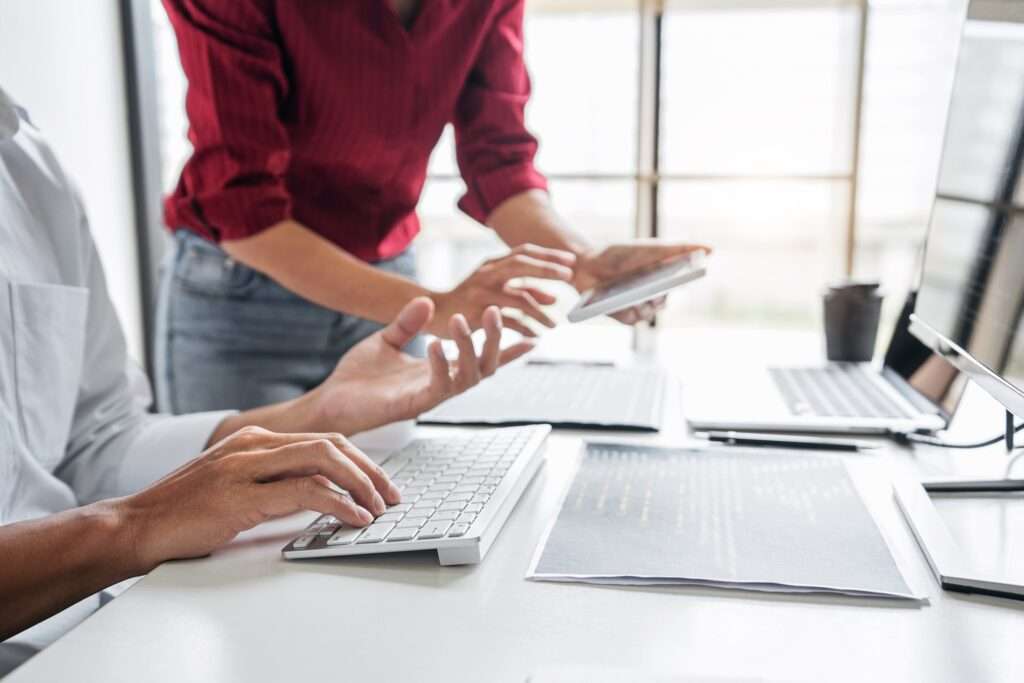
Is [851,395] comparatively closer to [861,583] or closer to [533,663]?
[861,583]

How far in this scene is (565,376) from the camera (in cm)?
128

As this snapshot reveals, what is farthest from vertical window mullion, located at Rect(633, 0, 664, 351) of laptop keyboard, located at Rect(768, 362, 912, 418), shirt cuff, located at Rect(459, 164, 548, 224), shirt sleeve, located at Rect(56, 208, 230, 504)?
shirt sleeve, located at Rect(56, 208, 230, 504)

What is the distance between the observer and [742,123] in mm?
3203

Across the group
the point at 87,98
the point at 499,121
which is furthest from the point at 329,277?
the point at 87,98

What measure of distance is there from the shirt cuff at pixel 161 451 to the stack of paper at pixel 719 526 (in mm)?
376

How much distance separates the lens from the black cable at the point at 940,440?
90 centimetres

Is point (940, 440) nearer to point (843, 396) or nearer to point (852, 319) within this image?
point (843, 396)

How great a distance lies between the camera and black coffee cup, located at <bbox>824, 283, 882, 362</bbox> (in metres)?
1.40

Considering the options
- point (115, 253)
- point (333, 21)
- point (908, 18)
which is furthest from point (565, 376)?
point (908, 18)

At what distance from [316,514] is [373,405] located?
17 centimetres

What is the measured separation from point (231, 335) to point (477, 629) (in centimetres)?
85

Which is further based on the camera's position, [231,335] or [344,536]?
[231,335]

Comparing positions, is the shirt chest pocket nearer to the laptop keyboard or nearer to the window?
the laptop keyboard

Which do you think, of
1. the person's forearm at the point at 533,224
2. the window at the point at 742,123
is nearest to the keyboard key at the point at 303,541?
the person's forearm at the point at 533,224
